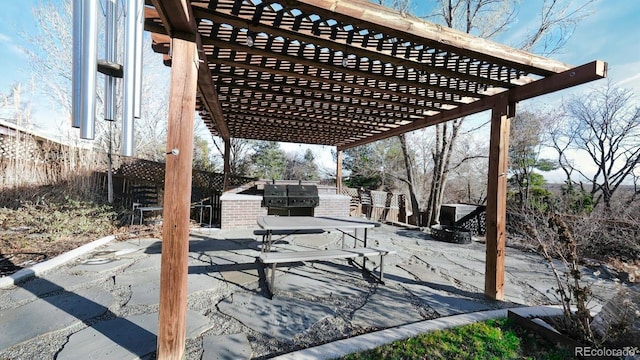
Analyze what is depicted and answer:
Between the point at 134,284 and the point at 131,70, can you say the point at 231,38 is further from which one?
the point at 134,284

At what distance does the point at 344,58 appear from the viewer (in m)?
2.14

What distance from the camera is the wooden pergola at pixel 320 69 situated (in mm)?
1533

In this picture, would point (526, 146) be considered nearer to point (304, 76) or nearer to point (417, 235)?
point (417, 235)

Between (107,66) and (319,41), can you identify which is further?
(319,41)

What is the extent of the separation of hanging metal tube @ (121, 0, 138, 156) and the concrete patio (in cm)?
136

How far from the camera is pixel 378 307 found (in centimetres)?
233

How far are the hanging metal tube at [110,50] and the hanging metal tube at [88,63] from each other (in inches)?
11.6

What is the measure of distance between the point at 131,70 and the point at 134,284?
218cm

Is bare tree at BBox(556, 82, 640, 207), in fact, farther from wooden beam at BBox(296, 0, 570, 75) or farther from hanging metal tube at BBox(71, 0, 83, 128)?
hanging metal tube at BBox(71, 0, 83, 128)

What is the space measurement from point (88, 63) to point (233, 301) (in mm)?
2028

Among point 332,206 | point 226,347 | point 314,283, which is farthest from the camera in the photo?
point 332,206

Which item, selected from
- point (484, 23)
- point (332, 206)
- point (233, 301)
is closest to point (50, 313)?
→ point (233, 301)

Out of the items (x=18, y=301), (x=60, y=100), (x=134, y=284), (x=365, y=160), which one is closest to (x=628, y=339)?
(x=134, y=284)

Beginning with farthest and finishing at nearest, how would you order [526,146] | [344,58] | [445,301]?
[526,146]
[445,301]
[344,58]
